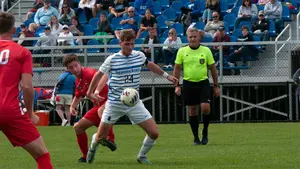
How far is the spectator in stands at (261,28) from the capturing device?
2674 cm

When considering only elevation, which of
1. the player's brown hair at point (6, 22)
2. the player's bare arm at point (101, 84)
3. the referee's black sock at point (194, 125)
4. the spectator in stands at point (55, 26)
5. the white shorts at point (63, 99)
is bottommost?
the white shorts at point (63, 99)

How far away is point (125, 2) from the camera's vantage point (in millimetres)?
30266

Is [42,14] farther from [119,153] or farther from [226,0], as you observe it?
[119,153]

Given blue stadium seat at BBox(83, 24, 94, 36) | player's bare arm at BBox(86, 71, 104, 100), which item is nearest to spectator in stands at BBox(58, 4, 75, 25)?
blue stadium seat at BBox(83, 24, 94, 36)

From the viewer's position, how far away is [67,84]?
26172 mm

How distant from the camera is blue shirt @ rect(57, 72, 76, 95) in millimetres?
25922

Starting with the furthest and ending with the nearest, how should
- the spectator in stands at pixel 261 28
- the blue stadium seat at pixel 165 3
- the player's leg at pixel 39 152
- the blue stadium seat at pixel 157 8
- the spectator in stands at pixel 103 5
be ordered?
the spectator in stands at pixel 103 5 < the blue stadium seat at pixel 165 3 < the blue stadium seat at pixel 157 8 < the spectator in stands at pixel 261 28 < the player's leg at pixel 39 152

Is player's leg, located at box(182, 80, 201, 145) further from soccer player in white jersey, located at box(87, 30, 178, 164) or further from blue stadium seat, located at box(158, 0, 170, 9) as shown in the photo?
blue stadium seat, located at box(158, 0, 170, 9)

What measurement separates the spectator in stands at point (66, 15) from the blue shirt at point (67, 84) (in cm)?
456

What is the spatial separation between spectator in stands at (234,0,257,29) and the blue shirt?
18.5 feet

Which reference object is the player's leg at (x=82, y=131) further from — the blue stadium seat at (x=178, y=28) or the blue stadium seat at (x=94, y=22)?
the blue stadium seat at (x=94, y=22)

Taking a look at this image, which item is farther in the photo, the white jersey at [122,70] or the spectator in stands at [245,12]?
the spectator in stands at [245,12]

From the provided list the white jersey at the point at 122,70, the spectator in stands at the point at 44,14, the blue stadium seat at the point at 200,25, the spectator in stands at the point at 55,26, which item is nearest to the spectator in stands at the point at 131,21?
the spectator in stands at the point at 55,26

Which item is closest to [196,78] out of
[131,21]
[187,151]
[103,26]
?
[187,151]
